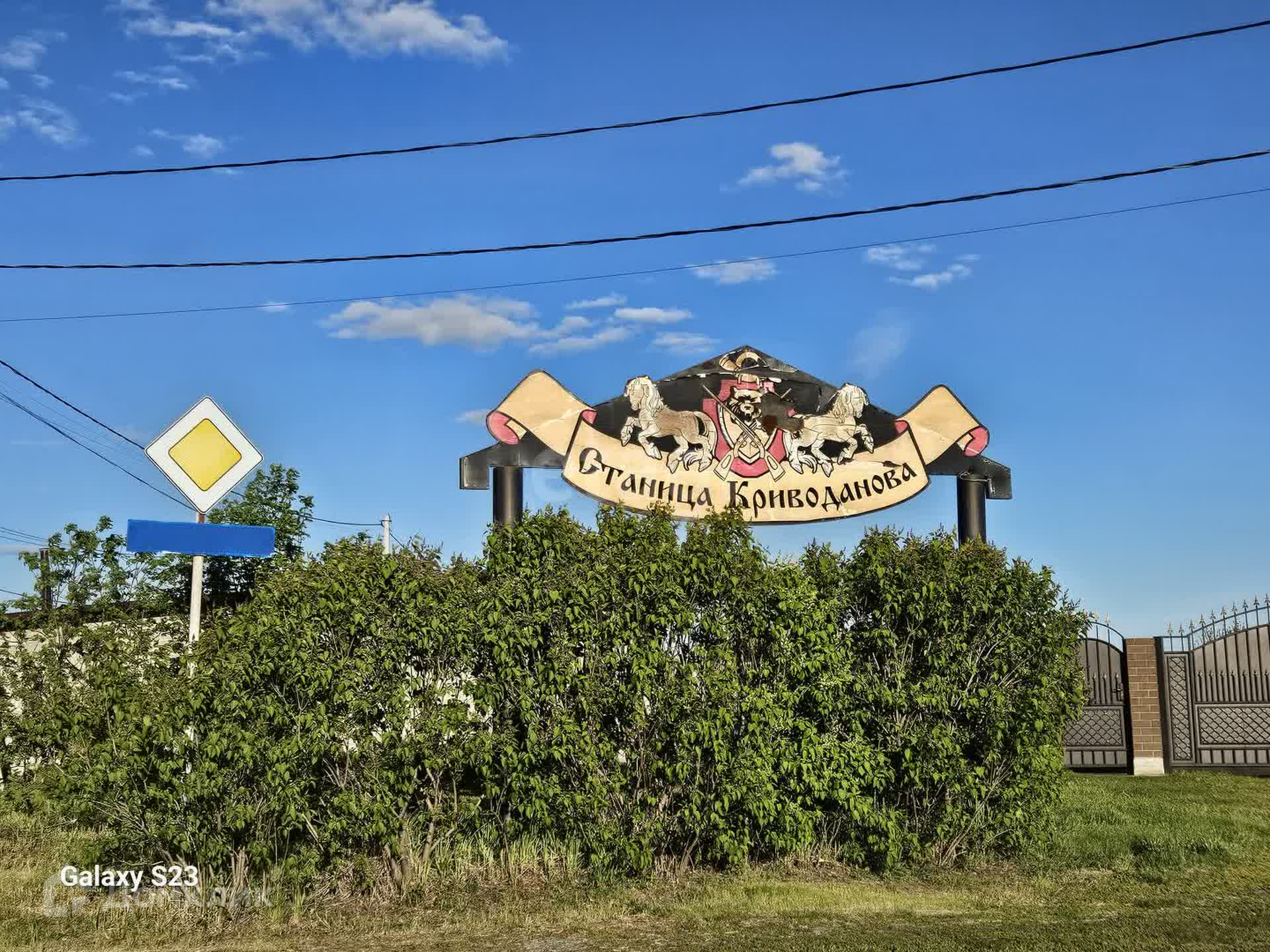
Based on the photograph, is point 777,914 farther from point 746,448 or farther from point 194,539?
point 746,448

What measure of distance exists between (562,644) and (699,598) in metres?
1.10

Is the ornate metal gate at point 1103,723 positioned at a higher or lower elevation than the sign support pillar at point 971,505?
lower

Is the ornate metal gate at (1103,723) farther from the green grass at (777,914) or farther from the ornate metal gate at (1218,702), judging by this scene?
the green grass at (777,914)

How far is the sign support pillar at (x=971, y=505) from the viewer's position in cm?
1294

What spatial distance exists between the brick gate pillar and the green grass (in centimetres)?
874

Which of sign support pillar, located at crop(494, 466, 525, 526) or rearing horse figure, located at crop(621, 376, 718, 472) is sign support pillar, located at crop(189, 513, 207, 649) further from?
rearing horse figure, located at crop(621, 376, 718, 472)

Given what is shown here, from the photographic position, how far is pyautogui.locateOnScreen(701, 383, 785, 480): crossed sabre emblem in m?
12.8

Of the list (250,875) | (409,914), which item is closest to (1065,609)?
(409,914)

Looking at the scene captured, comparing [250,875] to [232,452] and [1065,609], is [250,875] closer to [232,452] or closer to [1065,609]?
[232,452]

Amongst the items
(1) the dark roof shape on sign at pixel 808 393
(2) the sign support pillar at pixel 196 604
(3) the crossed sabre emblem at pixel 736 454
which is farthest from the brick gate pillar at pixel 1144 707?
(2) the sign support pillar at pixel 196 604

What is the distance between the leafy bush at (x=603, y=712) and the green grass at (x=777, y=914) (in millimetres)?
282

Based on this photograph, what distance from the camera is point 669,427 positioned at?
1274 cm

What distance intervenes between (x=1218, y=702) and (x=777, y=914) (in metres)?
13.5

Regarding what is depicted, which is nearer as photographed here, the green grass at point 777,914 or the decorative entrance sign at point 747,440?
the green grass at point 777,914
